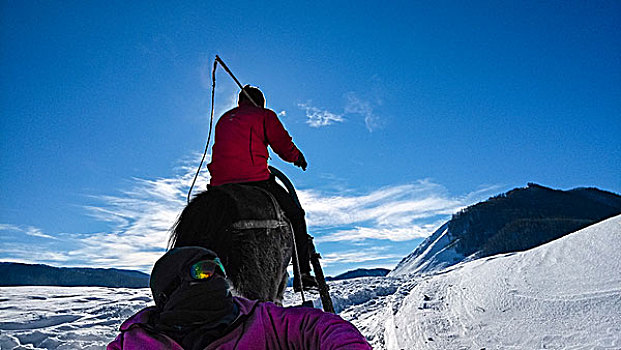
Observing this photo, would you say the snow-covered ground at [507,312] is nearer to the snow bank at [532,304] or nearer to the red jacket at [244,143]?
the snow bank at [532,304]

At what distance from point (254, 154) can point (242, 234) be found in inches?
30.4

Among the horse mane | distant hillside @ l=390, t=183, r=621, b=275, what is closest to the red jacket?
the horse mane

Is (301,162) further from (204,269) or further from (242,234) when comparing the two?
(204,269)

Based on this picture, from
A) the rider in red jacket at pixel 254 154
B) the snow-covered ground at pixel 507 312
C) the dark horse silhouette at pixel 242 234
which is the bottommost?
the snow-covered ground at pixel 507 312

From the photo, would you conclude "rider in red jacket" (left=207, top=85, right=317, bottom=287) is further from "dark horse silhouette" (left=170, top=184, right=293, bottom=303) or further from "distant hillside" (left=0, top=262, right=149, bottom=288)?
"distant hillside" (left=0, top=262, right=149, bottom=288)

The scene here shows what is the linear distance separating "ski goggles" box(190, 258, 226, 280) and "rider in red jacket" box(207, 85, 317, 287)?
5.33ft

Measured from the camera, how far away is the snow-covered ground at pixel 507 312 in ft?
11.3

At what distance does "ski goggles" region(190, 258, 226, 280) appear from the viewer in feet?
5.24

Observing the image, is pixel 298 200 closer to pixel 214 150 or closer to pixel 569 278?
pixel 214 150

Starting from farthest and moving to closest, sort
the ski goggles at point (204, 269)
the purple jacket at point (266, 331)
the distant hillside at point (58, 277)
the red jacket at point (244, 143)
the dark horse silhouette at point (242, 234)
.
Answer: the distant hillside at point (58, 277) < the red jacket at point (244, 143) < the dark horse silhouette at point (242, 234) < the ski goggles at point (204, 269) < the purple jacket at point (266, 331)

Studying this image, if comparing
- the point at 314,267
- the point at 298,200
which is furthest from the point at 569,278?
the point at 298,200

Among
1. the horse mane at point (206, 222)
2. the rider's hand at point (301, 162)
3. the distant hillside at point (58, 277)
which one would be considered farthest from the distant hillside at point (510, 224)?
the horse mane at point (206, 222)

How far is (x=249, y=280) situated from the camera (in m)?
2.73

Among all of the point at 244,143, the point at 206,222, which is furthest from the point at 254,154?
the point at 206,222
